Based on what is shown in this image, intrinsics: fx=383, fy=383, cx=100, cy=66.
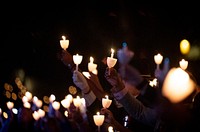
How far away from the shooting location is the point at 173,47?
25.7 ft

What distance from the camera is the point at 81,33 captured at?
26.5 ft


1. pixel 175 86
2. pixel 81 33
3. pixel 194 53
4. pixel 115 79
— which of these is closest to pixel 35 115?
pixel 115 79

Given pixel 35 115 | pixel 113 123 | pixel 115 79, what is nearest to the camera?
pixel 115 79

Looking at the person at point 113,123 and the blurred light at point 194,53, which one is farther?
the blurred light at point 194,53

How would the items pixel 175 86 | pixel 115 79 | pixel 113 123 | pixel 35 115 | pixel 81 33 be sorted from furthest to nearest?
pixel 81 33, pixel 35 115, pixel 113 123, pixel 115 79, pixel 175 86

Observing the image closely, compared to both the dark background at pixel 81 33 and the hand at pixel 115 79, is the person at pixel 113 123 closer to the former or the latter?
the hand at pixel 115 79

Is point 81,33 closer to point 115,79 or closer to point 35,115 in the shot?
point 35,115

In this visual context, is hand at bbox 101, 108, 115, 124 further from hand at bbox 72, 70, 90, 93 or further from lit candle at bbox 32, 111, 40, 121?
hand at bbox 72, 70, 90, 93

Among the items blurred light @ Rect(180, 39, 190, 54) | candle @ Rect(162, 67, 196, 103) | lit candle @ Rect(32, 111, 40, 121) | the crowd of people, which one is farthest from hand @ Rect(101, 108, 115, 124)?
blurred light @ Rect(180, 39, 190, 54)

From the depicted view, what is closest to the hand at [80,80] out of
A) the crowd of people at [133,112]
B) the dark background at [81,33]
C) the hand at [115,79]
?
the crowd of people at [133,112]

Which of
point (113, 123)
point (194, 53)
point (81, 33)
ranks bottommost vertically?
point (113, 123)

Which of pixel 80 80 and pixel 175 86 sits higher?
pixel 80 80

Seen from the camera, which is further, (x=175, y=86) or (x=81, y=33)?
(x=81, y=33)

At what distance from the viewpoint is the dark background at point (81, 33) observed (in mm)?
7703
